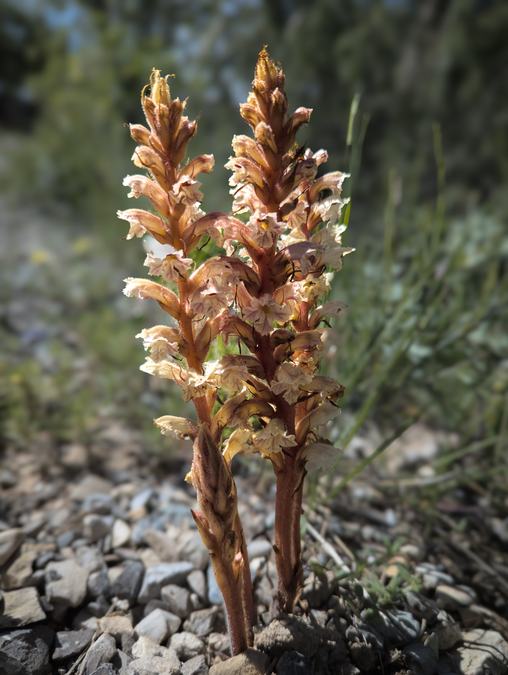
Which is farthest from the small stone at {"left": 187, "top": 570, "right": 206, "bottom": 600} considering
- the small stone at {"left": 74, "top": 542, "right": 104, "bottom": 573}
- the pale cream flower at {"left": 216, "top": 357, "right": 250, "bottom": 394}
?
the pale cream flower at {"left": 216, "top": 357, "right": 250, "bottom": 394}

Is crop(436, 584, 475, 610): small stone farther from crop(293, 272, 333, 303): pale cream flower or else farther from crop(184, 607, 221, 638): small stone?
crop(293, 272, 333, 303): pale cream flower

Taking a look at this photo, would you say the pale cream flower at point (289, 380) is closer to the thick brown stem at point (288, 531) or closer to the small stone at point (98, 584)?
the thick brown stem at point (288, 531)

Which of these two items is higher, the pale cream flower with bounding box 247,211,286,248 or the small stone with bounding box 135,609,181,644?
the pale cream flower with bounding box 247,211,286,248

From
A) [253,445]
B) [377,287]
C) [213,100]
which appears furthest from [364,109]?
[253,445]

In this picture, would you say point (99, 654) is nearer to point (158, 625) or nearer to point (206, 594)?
point (158, 625)

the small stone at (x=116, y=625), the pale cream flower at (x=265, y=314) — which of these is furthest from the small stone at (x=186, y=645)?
the pale cream flower at (x=265, y=314)
